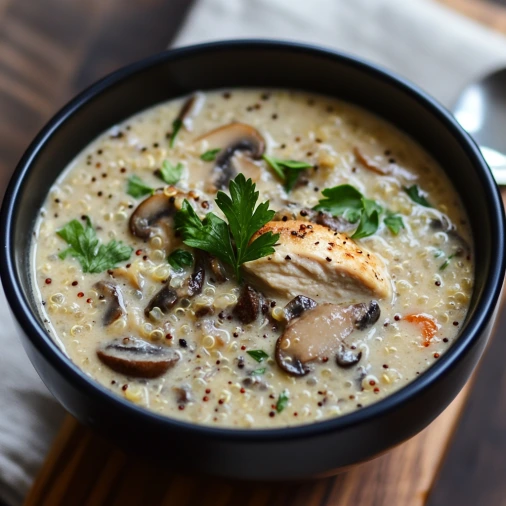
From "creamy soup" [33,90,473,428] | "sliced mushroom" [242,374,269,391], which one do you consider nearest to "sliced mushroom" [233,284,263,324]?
"creamy soup" [33,90,473,428]

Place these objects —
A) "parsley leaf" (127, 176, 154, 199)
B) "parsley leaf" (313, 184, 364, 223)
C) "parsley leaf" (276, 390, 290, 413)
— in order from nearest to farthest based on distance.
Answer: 1. "parsley leaf" (276, 390, 290, 413)
2. "parsley leaf" (313, 184, 364, 223)
3. "parsley leaf" (127, 176, 154, 199)

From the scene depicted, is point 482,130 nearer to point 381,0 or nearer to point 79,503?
point 381,0

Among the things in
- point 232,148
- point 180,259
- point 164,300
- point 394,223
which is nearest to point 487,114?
point 394,223

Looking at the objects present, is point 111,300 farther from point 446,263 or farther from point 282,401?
point 446,263

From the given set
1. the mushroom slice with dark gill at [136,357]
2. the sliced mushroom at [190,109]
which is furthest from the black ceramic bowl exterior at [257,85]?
the mushroom slice with dark gill at [136,357]

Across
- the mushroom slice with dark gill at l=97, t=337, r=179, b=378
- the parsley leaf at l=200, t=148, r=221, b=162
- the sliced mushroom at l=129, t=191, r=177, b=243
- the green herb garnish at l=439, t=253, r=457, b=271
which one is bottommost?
the mushroom slice with dark gill at l=97, t=337, r=179, b=378

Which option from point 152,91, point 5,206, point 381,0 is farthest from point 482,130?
point 5,206

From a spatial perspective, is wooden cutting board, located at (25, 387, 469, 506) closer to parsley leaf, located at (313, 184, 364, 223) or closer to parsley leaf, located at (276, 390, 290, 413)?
parsley leaf, located at (276, 390, 290, 413)
